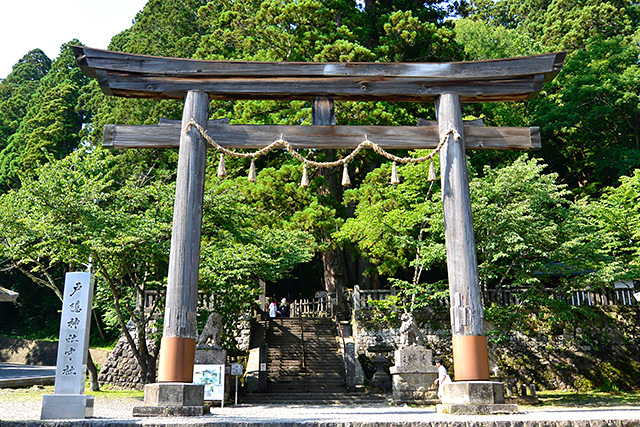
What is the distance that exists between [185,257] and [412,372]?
7.35 meters

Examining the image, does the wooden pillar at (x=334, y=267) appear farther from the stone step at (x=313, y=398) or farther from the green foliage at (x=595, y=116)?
the green foliage at (x=595, y=116)

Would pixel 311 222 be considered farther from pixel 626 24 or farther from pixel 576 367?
pixel 626 24

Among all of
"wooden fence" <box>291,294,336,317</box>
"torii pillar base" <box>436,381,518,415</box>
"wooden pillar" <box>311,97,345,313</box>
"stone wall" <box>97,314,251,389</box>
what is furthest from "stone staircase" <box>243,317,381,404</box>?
"torii pillar base" <box>436,381,518,415</box>

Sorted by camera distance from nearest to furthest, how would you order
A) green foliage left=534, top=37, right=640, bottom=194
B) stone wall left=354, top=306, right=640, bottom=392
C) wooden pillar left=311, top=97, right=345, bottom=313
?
1. stone wall left=354, top=306, right=640, bottom=392
2. wooden pillar left=311, top=97, right=345, bottom=313
3. green foliage left=534, top=37, right=640, bottom=194

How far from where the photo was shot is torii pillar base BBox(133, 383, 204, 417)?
6930 mm

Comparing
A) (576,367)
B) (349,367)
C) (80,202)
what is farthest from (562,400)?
(80,202)

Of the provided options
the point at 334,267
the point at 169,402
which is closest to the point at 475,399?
the point at 169,402

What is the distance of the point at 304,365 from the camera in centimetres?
1691

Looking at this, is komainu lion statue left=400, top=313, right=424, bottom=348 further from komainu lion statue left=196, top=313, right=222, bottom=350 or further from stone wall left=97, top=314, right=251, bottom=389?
stone wall left=97, top=314, right=251, bottom=389

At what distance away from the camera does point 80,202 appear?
1368 cm

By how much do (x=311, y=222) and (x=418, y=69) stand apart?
956 cm

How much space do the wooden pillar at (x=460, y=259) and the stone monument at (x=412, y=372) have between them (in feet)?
16.8

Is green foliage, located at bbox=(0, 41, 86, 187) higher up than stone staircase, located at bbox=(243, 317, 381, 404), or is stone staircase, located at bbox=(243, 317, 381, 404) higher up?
green foliage, located at bbox=(0, 41, 86, 187)

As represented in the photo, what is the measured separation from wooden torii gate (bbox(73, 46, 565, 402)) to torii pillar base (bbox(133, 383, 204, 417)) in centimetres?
225
